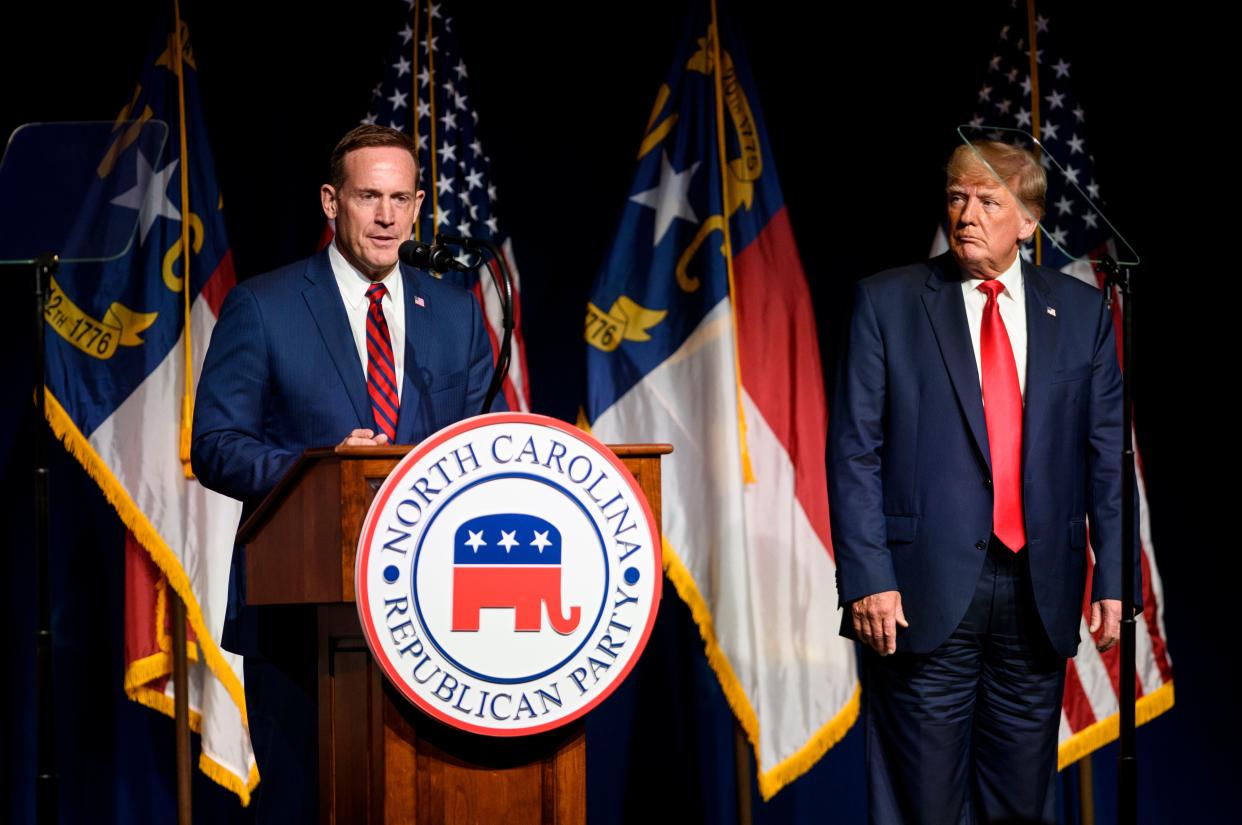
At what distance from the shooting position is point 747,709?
389cm

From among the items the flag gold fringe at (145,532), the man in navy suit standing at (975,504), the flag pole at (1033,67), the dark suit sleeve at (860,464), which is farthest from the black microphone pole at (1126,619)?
the flag gold fringe at (145,532)

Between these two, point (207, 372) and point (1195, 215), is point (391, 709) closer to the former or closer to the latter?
point (207, 372)

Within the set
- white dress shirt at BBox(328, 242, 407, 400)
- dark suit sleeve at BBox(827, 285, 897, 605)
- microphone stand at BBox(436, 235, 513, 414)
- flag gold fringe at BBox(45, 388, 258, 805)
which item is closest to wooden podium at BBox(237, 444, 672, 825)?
microphone stand at BBox(436, 235, 513, 414)

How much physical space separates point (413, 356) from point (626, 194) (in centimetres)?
202

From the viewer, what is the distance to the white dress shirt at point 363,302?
2396 millimetres

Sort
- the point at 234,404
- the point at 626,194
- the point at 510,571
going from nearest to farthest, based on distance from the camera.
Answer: the point at 510,571 < the point at 234,404 < the point at 626,194

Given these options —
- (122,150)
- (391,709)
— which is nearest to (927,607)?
(391,709)

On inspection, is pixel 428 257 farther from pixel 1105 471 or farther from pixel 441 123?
pixel 441 123

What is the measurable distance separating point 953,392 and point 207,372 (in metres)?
1.31

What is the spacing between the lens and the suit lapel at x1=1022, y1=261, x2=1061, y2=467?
258 cm

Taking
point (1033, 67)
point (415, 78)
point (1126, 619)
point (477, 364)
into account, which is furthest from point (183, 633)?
point (1033, 67)

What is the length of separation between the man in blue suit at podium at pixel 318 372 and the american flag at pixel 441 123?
148 centimetres

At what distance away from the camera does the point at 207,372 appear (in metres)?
2.37

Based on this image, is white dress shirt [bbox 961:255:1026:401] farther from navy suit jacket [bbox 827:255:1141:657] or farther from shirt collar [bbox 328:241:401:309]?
shirt collar [bbox 328:241:401:309]
